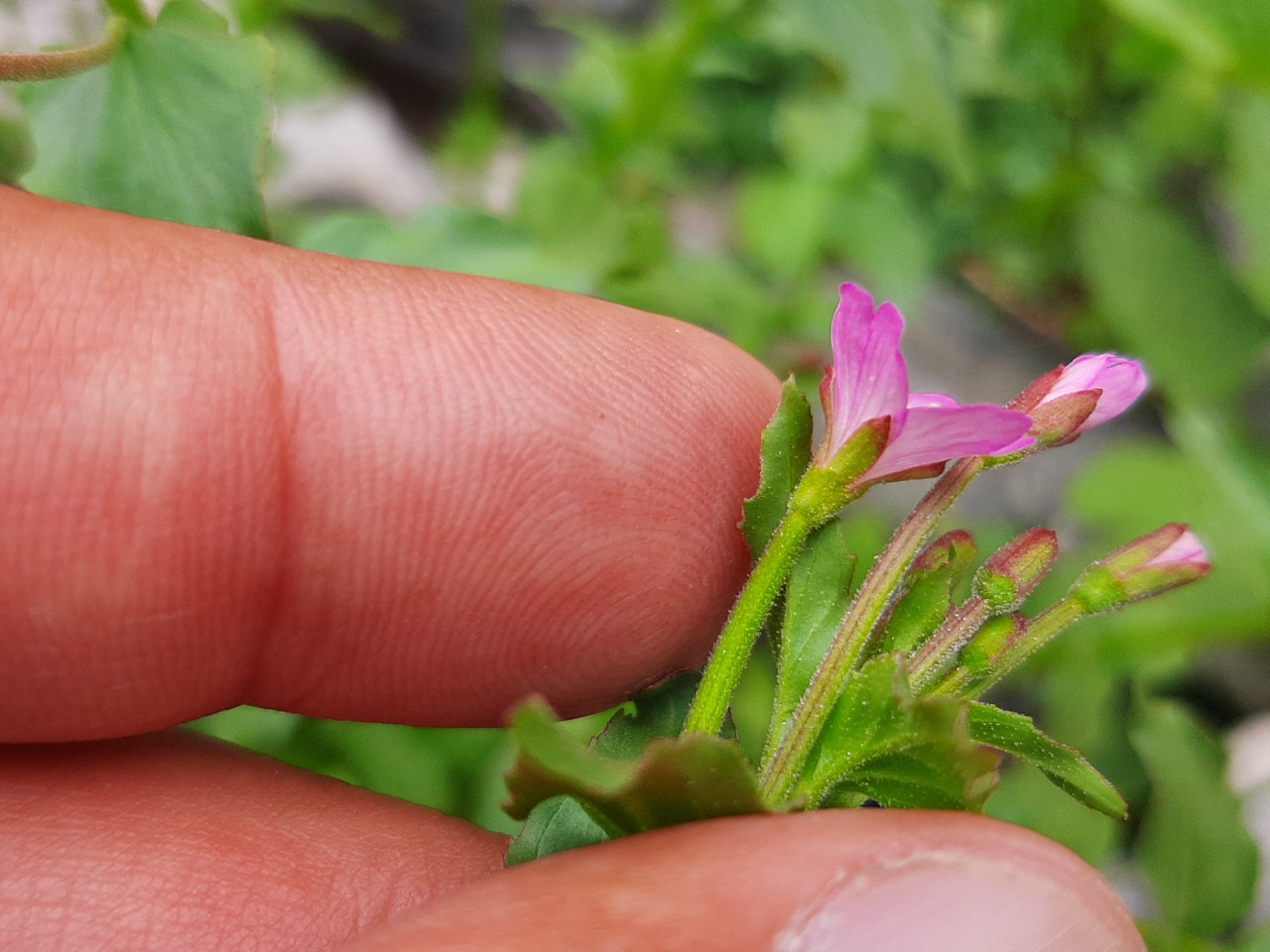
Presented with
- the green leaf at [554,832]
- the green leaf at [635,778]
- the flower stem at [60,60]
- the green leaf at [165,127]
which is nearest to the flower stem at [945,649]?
the green leaf at [635,778]

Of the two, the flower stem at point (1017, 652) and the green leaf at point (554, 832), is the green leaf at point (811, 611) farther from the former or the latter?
the green leaf at point (554, 832)

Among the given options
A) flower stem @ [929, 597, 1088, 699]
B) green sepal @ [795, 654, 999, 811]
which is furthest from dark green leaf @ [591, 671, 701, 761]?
flower stem @ [929, 597, 1088, 699]

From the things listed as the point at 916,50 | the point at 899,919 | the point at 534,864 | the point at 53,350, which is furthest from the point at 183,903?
the point at 916,50

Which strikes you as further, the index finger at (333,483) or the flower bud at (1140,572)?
the index finger at (333,483)

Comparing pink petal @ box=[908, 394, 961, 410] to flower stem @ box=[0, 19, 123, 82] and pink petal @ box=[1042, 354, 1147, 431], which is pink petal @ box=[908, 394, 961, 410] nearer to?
pink petal @ box=[1042, 354, 1147, 431]

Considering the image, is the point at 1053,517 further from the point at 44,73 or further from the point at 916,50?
the point at 44,73

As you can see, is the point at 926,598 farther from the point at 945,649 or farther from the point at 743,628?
the point at 743,628
